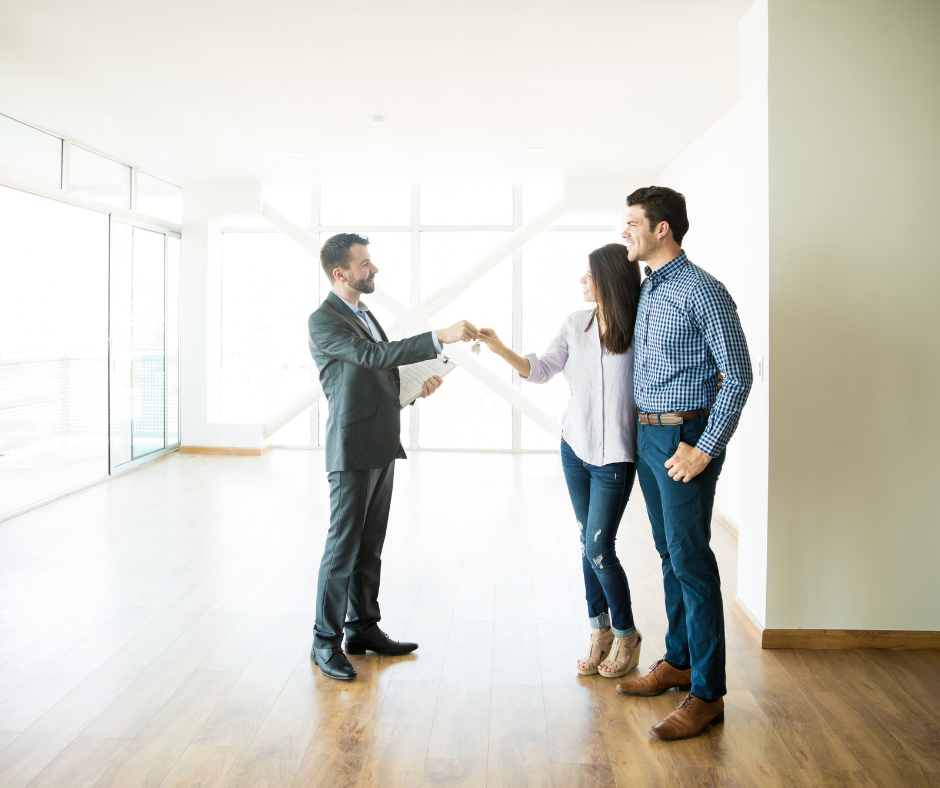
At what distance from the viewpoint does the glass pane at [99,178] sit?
5523 mm

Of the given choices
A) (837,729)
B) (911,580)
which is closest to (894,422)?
(911,580)

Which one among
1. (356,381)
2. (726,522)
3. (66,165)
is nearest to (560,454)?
(356,381)

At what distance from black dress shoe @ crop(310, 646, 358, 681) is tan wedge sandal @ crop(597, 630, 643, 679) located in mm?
912

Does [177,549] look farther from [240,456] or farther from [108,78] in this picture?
[240,456]

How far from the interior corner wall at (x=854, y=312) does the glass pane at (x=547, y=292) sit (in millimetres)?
4789

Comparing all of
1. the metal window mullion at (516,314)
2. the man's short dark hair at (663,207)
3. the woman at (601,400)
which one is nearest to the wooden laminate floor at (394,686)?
the woman at (601,400)

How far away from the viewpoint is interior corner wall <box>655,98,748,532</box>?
459 cm

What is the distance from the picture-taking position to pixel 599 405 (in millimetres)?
2350

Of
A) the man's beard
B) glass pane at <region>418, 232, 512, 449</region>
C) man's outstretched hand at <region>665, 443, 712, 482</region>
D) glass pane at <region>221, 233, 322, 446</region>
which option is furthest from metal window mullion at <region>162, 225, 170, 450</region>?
man's outstretched hand at <region>665, 443, 712, 482</region>

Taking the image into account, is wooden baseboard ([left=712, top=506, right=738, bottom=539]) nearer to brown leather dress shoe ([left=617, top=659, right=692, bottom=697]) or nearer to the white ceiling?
brown leather dress shoe ([left=617, top=659, right=692, bottom=697])

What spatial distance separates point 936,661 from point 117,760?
9.46 feet

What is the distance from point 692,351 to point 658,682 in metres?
1.16

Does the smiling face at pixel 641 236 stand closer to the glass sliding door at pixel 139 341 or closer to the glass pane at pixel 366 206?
the glass sliding door at pixel 139 341

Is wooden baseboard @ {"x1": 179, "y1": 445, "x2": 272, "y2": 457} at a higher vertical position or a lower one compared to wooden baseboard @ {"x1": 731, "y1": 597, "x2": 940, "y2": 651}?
higher
